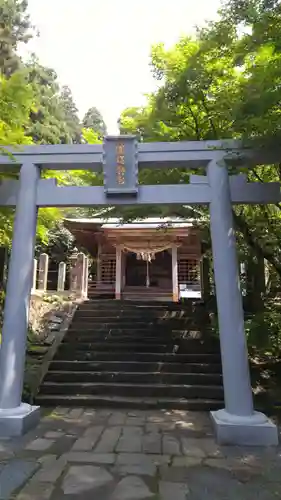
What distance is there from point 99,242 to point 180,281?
4.29m

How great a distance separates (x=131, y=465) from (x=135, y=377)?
3437mm

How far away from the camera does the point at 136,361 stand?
7.54 metres

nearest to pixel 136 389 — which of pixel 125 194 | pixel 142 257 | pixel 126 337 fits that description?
pixel 126 337

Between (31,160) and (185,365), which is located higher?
(31,160)

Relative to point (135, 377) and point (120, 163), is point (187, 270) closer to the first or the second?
point (135, 377)

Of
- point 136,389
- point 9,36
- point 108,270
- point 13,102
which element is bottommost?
point 136,389

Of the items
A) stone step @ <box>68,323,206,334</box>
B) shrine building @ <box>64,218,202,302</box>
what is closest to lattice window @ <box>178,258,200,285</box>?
shrine building @ <box>64,218,202,302</box>

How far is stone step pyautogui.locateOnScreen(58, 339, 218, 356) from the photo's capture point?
26.1ft

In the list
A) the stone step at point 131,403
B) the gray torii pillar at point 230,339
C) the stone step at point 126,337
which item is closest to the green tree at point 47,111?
the stone step at point 126,337

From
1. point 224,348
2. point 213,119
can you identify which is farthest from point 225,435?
point 213,119

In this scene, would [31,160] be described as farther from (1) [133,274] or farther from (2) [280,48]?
(1) [133,274]

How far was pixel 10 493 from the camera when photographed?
289cm

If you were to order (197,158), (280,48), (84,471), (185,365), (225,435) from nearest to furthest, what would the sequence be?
(84,471) → (280,48) → (225,435) → (197,158) → (185,365)

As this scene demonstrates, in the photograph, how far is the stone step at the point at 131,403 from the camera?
5938mm
